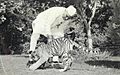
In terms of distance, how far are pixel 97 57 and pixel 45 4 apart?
289 inches

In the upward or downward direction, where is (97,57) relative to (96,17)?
downward

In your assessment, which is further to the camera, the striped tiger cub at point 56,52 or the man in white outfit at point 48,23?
the man in white outfit at point 48,23

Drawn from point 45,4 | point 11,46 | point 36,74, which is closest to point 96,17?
point 45,4

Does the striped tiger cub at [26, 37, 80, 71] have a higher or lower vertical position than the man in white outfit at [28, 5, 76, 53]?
lower

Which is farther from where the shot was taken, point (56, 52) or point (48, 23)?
point (48, 23)

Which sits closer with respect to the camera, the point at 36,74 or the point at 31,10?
the point at 36,74

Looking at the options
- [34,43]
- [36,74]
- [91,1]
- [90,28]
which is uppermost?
[91,1]

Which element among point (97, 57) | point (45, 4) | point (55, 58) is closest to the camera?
point (55, 58)

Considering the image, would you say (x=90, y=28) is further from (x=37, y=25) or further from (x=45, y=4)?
(x=37, y=25)

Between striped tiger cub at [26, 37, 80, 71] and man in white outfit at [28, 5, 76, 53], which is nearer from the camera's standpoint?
striped tiger cub at [26, 37, 80, 71]

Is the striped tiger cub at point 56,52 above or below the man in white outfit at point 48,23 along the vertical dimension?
below

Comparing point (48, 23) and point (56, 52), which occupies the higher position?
point (48, 23)

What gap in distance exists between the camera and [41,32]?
15.7m

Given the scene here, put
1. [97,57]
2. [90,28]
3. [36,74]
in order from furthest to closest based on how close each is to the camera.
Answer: [90,28], [97,57], [36,74]
